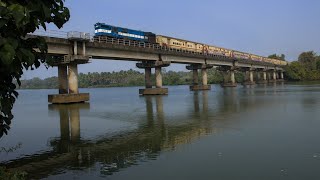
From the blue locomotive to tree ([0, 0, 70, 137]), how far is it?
2212 inches

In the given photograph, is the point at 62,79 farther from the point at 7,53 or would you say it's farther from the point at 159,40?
the point at 7,53

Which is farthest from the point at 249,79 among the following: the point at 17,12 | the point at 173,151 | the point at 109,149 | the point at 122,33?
the point at 17,12

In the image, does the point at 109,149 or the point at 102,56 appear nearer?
the point at 109,149

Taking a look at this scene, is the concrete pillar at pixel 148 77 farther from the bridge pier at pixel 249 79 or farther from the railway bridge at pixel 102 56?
the bridge pier at pixel 249 79

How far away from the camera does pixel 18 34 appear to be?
4844 mm

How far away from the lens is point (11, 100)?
17.6 ft

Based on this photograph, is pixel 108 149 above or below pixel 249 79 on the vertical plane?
below

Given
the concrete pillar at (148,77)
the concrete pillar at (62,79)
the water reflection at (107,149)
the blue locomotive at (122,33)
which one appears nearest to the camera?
the water reflection at (107,149)

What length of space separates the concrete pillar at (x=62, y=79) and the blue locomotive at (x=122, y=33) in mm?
10156

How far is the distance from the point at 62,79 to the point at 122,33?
57.0 ft

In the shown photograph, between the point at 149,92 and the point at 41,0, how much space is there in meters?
70.1

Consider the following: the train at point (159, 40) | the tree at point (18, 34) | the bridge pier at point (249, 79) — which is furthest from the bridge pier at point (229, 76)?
the tree at point (18, 34)

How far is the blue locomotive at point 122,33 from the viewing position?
60.4m

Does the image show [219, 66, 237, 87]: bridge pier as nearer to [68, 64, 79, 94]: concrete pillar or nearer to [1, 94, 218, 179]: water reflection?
[68, 64, 79, 94]: concrete pillar
